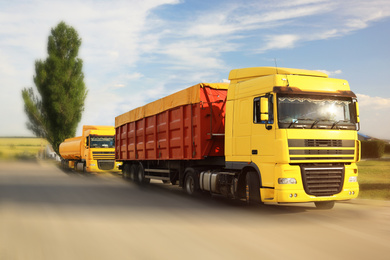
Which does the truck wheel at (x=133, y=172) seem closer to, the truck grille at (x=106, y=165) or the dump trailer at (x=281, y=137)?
the truck grille at (x=106, y=165)

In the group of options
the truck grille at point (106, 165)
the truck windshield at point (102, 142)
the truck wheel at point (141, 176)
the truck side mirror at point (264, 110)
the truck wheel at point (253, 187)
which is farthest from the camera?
the truck windshield at point (102, 142)

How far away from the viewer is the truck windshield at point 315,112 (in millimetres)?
9688

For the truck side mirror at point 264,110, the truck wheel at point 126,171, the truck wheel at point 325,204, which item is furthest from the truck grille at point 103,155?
the truck side mirror at point 264,110

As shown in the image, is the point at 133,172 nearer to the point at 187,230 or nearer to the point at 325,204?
the point at 325,204

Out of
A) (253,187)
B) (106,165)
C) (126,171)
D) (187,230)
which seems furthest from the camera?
(106,165)

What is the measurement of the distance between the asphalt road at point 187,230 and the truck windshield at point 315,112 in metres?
2.04

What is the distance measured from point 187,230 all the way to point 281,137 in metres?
2.96

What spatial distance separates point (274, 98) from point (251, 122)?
3.09 ft

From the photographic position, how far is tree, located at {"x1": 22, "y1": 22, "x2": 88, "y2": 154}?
5356cm

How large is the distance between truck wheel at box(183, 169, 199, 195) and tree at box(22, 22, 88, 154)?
138ft

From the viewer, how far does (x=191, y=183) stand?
46.2ft

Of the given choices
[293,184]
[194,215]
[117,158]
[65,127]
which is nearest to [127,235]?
[194,215]

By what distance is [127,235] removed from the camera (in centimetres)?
754

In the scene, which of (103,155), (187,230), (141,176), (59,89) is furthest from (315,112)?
(59,89)
